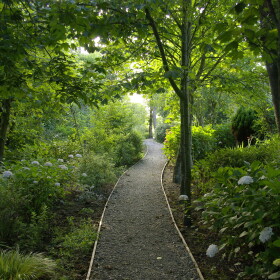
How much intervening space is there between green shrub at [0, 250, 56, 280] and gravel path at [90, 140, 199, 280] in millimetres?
585

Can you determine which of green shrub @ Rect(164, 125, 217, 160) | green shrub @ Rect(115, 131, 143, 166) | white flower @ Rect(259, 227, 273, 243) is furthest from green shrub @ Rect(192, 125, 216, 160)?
white flower @ Rect(259, 227, 273, 243)

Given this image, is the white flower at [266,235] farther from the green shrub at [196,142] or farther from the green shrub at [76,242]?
the green shrub at [196,142]

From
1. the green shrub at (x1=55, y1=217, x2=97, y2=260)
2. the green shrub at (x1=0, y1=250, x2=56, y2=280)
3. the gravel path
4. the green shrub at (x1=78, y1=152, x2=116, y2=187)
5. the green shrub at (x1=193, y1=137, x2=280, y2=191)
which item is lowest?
the gravel path

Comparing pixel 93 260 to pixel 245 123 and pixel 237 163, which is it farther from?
pixel 245 123

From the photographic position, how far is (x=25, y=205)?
4.35m

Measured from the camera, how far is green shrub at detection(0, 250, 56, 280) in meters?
2.82

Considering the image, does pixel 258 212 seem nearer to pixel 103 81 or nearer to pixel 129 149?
pixel 103 81

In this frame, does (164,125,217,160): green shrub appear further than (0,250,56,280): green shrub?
Yes

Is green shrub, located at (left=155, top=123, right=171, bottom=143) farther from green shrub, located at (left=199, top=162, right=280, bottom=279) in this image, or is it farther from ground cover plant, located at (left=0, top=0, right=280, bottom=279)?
green shrub, located at (left=199, top=162, right=280, bottom=279)

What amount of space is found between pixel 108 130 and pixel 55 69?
916 cm

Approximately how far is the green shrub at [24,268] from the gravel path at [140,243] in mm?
585

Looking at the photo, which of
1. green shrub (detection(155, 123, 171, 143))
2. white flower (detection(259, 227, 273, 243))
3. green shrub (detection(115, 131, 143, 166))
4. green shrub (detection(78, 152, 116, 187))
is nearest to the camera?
white flower (detection(259, 227, 273, 243))

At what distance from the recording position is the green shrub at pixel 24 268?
2.82m

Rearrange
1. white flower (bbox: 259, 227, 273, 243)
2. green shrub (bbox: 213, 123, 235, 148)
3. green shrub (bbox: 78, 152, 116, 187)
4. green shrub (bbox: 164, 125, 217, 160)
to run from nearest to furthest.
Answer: white flower (bbox: 259, 227, 273, 243) → green shrub (bbox: 78, 152, 116, 187) → green shrub (bbox: 164, 125, 217, 160) → green shrub (bbox: 213, 123, 235, 148)
